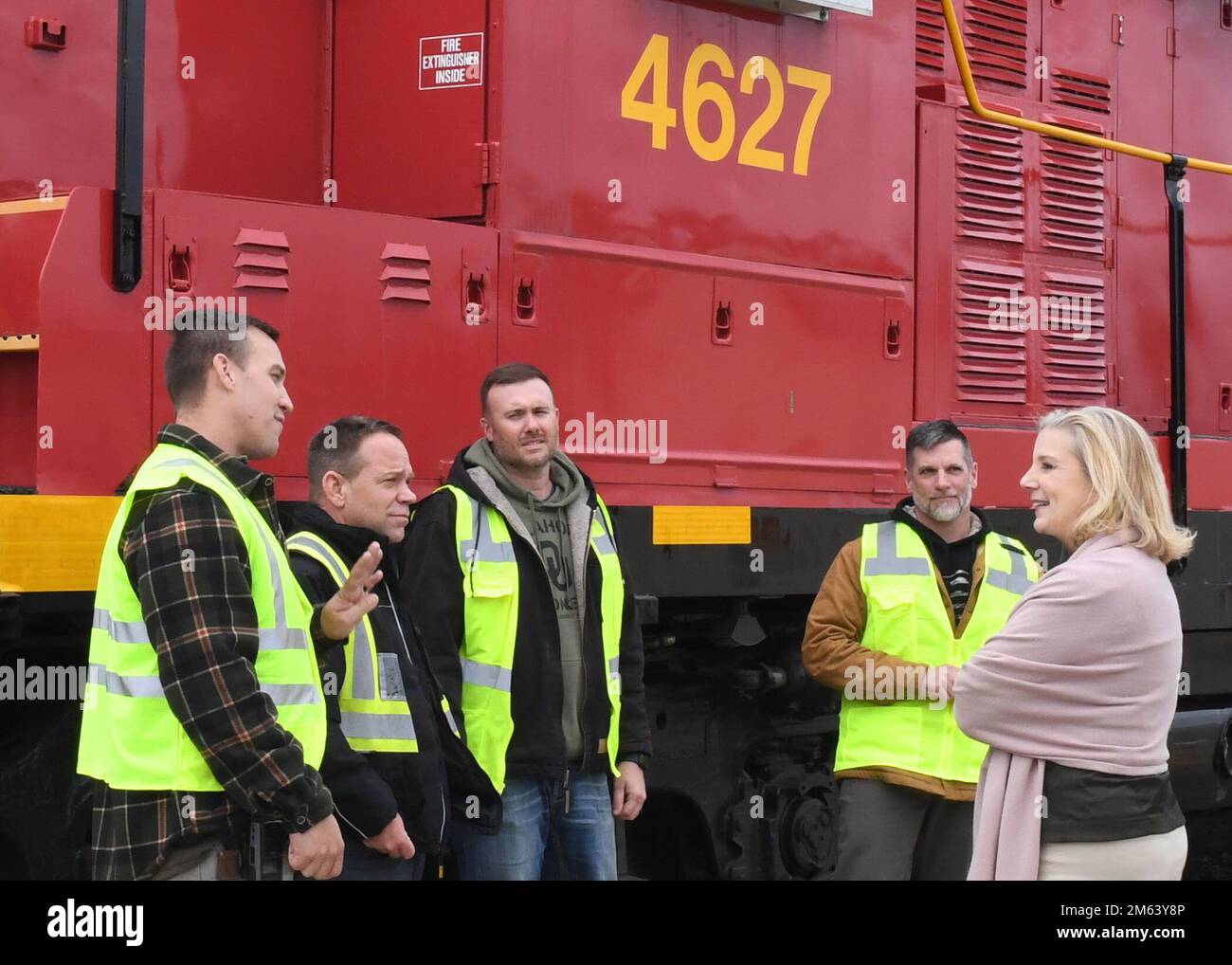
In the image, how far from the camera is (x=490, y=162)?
461 cm

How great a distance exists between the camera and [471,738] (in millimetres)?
3947

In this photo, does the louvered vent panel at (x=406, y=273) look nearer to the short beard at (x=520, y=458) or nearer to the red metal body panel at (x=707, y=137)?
the red metal body panel at (x=707, y=137)

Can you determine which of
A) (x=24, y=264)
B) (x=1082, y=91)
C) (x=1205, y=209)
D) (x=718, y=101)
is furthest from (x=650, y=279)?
(x=1205, y=209)

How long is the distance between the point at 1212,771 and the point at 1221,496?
1.10 metres

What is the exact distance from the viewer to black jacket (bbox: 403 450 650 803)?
12.9 feet

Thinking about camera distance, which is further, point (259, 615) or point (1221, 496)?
point (1221, 496)

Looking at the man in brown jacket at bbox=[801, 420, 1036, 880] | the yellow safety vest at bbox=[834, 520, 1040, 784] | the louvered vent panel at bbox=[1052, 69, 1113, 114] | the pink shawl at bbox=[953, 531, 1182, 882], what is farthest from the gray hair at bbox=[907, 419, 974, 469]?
the louvered vent panel at bbox=[1052, 69, 1113, 114]

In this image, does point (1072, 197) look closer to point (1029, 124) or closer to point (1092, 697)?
point (1029, 124)

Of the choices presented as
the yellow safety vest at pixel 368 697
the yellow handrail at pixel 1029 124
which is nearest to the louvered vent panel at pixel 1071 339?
the yellow handrail at pixel 1029 124

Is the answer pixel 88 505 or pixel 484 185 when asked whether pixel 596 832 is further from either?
pixel 484 185

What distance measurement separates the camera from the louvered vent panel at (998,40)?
20.7 feet

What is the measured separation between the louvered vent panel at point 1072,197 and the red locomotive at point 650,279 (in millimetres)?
15

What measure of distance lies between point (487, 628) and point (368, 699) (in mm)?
518
